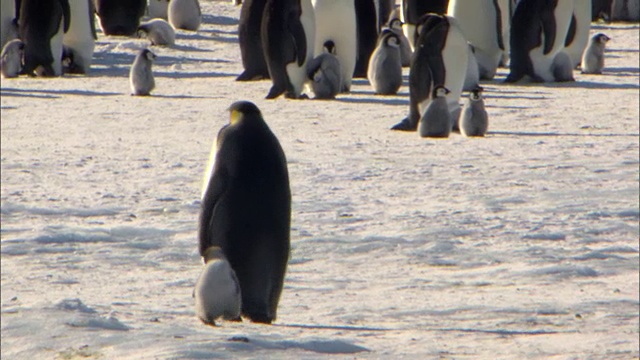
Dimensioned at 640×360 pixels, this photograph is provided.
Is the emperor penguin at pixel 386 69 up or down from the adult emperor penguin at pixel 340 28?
down

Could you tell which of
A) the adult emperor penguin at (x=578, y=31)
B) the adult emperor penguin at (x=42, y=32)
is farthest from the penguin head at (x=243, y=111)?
the adult emperor penguin at (x=578, y=31)

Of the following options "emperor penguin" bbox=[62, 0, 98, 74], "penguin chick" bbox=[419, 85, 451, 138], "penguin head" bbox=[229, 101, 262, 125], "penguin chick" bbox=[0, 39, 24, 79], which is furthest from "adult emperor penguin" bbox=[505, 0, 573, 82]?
"penguin head" bbox=[229, 101, 262, 125]

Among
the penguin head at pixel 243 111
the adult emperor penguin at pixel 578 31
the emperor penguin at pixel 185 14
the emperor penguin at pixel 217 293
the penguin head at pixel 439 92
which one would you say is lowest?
the emperor penguin at pixel 185 14

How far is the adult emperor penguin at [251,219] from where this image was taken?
441 cm

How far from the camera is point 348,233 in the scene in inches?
235

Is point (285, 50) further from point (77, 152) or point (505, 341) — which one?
point (505, 341)

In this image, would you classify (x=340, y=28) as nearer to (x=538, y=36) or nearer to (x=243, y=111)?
(x=538, y=36)

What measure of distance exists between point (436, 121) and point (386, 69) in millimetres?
2556

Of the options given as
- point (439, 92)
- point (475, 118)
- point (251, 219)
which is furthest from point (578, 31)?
point (251, 219)

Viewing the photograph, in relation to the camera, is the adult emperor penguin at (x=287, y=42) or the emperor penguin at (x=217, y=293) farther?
the adult emperor penguin at (x=287, y=42)

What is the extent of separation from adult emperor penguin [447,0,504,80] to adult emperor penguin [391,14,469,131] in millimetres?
3196

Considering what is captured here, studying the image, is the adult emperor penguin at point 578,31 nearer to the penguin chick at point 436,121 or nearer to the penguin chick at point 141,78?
the penguin chick at point 141,78

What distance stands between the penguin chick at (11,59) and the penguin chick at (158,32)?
2937 millimetres

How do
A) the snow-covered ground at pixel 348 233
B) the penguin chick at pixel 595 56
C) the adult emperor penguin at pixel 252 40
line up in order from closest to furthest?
the snow-covered ground at pixel 348 233 → the adult emperor penguin at pixel 252 40 → the penguin chick at pixel 595 56
